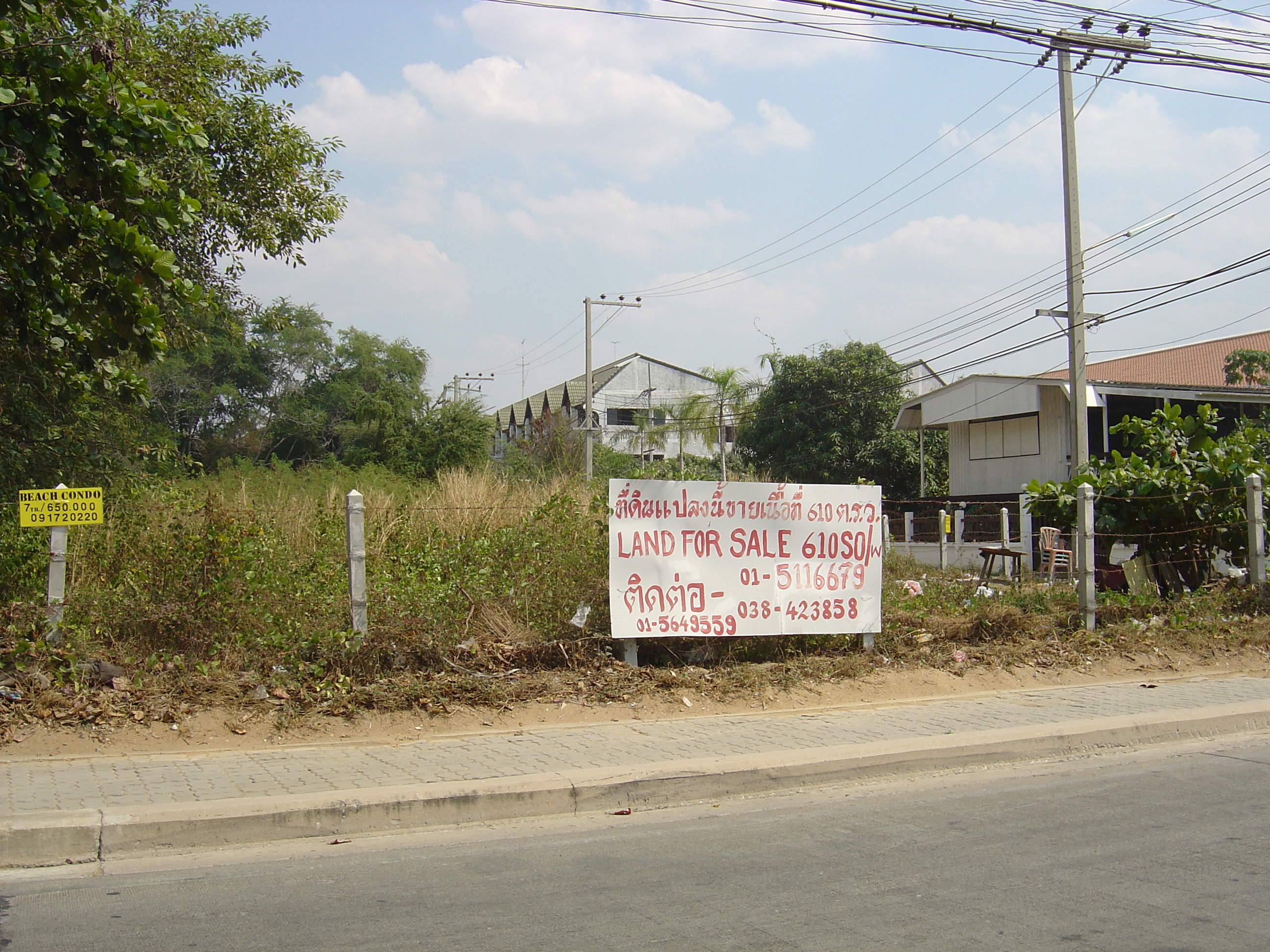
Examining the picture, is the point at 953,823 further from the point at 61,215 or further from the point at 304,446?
the point at 304,446

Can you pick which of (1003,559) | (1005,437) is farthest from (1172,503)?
(1005,437)

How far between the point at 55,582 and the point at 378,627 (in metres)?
2.30

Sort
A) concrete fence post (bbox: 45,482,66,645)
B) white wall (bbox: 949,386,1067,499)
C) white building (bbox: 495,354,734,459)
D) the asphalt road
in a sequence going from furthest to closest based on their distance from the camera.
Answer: white building (bbox: 495,354,734,459) → white wall (bbox: 949,386,1067,499) → concrete fence post (bbox: 45,482,66,645) → the asphalt road

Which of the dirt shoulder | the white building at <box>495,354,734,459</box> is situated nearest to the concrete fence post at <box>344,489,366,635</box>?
the dirt shoulder

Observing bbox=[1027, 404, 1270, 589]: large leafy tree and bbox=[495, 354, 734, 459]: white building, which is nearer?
bbox=[1027, 404, 1270, 589]: large leafy tree

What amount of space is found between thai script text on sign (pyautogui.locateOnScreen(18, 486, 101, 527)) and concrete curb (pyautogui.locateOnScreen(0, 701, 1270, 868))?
9.16 feet

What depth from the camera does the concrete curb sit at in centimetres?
511

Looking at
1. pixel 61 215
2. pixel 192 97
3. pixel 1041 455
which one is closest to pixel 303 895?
pixel 61 215

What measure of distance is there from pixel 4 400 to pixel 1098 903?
30.5 ft

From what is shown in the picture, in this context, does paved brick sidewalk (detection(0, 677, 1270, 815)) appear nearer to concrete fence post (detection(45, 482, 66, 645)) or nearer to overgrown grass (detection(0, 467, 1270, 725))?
overgrown grass (detection(0, 467, 1270, 725))

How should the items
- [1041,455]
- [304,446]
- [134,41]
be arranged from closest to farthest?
1. [134,41]
2. [1041,455]
3. [304,446]

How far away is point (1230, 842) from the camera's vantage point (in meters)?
5.27

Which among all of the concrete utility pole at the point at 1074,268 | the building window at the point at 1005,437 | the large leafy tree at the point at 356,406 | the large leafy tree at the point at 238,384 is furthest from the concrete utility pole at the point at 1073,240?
the large leafy tree at the point at 238,384

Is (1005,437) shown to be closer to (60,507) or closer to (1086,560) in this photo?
(1086,560)
